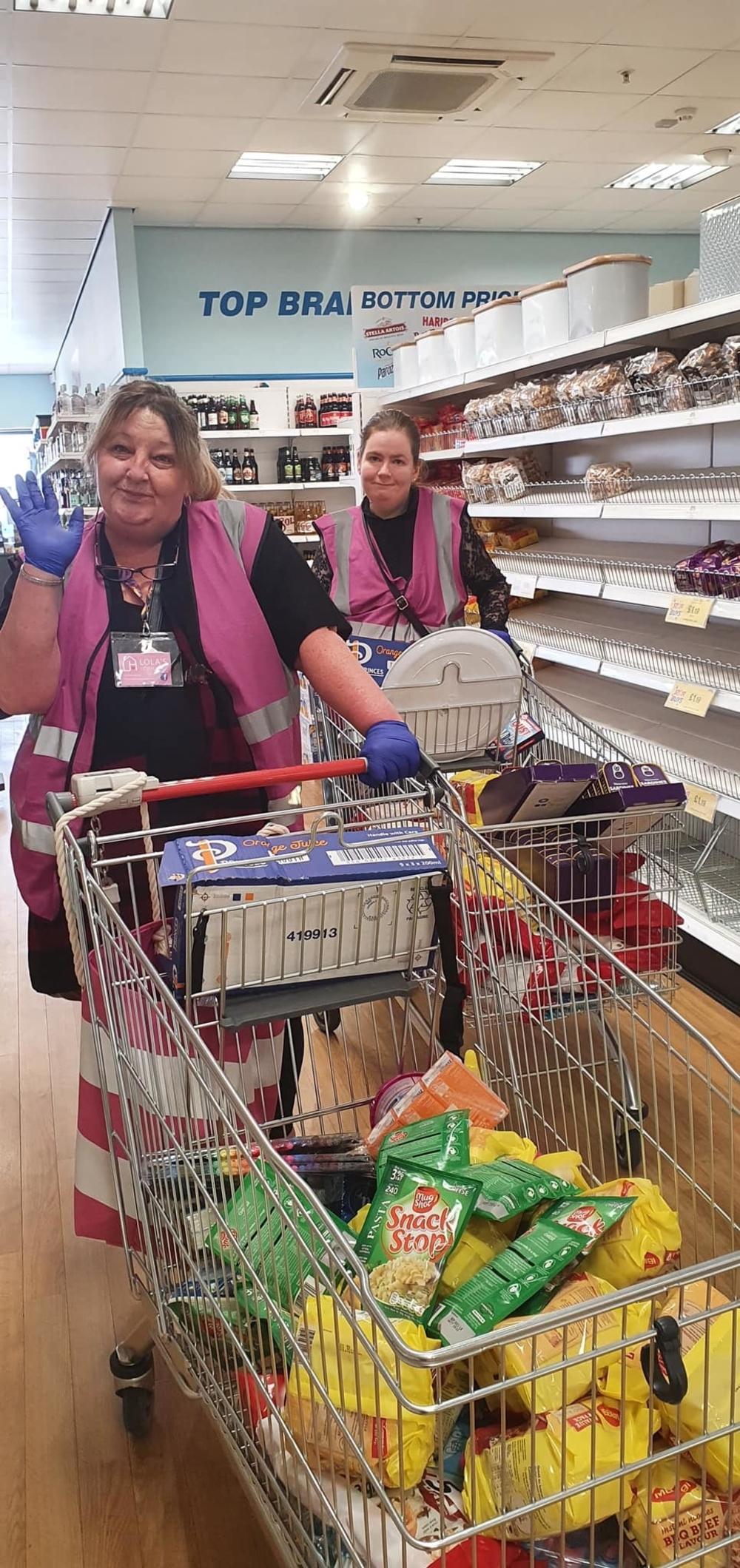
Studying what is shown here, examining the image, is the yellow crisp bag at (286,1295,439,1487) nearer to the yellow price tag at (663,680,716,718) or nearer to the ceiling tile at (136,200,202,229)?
the yellow price tag at (663,680,716,718)

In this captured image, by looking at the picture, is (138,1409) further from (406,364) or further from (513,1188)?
(406,364)

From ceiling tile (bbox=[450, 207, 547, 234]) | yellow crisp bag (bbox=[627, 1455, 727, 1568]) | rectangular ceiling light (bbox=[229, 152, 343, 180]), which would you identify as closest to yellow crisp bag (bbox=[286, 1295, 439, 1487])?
yellow crisp bag (bbox=[627, 1455, 727, 1568])

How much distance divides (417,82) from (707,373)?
13.3 ft

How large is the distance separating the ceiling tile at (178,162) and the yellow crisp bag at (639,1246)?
7.62 metres

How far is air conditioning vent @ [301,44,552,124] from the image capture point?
20.1 feet

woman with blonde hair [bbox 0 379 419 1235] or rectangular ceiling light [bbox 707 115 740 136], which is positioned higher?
rectangular ceiling light [bbox 707 115 740 136]

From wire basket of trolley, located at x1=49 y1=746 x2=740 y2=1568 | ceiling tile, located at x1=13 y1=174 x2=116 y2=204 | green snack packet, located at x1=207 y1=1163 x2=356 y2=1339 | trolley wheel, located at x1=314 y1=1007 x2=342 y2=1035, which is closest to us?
wire basket of trolley, located at x1=49 y1=746 x2=740 y2=1568

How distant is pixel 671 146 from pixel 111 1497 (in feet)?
28.6

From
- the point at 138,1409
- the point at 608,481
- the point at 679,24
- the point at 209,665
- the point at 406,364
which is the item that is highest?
the point at 679,24

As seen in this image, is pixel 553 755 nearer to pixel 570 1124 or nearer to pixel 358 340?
pixel 570 1124

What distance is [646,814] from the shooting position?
90.1 inches

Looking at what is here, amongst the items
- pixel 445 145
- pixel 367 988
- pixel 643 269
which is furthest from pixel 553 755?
pixel 445 145

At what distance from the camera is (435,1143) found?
1487 millimetres

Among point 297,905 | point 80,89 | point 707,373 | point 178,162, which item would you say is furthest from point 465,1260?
point 178,162
